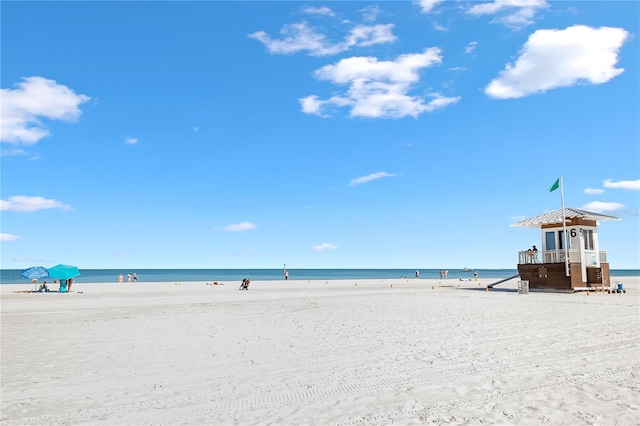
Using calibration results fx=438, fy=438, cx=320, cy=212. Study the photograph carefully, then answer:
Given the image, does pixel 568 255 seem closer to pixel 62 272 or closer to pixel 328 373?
pixel 328 373

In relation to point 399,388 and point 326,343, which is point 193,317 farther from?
point 399,388

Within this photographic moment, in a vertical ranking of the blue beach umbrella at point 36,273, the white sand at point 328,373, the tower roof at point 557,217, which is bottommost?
the white sand at point 328,373

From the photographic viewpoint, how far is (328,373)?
27.0 ft

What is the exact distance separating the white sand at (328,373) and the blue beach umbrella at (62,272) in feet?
66.4

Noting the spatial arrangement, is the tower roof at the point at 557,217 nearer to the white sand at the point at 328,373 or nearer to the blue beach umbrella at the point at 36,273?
the white sand at the point at 328,373

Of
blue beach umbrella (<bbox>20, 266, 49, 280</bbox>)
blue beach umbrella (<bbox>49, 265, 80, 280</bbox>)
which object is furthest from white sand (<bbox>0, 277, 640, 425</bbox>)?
blue beach umbrella (<bbox>20, 266, 49, 280</bbox>)

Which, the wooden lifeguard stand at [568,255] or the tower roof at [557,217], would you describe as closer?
the wooden lifeguard stand at [568,255]

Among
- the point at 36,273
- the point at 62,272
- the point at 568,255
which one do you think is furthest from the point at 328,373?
the point at 36,273

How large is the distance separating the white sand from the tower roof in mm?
17119

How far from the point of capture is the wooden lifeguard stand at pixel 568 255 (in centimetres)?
2950

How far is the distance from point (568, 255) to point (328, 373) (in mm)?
27563

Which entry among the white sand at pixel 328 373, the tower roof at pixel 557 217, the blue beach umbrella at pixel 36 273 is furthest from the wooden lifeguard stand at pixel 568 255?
the blue beach umbrella at pixel 36 273

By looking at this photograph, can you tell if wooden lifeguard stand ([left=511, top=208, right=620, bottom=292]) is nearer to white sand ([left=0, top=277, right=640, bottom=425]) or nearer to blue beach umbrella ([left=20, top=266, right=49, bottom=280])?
white sand ([left=0, top=277, right=640, bottom=425])

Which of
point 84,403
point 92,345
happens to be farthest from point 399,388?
point 92,345
